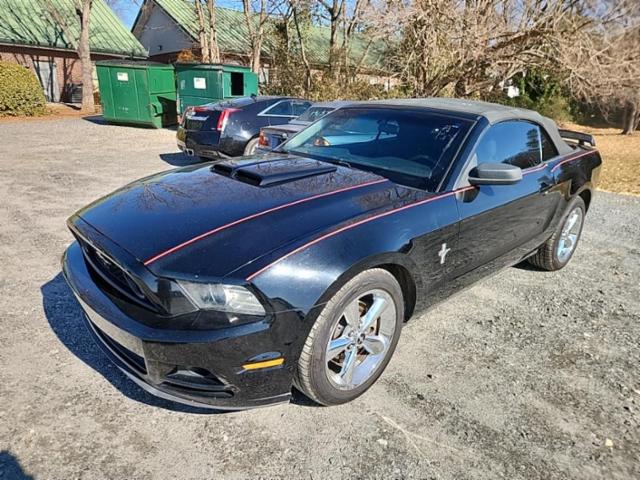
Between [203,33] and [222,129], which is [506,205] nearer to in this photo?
[222,129]

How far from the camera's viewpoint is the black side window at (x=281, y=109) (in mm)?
9321

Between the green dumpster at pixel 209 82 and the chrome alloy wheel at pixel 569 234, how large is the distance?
1111 centimetres

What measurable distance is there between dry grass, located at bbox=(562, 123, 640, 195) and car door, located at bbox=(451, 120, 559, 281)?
618cm

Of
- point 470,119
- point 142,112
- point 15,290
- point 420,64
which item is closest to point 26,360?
point 15,290

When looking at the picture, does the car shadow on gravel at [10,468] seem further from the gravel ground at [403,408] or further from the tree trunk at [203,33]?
the tree trunk at [203,33]

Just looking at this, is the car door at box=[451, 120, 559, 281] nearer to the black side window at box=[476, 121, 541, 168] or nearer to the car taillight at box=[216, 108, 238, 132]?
the black side window at box=[476, 121, 541, 168]

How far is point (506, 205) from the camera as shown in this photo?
3311 mm

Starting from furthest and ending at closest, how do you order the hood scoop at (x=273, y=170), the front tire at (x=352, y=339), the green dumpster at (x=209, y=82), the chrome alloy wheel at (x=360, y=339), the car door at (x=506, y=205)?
1. the green dumpster at (x=209, y=82)
2. the car door at (x=506, y=205)
3. the hood scoop at (x=273, y=170)
4. the chrome alloy wheel at (x=360, y=339)
5. the front tire at (x=352, y=339)

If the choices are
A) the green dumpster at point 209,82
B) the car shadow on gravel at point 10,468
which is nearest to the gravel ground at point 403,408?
the car shadow on gravel at point 10,468

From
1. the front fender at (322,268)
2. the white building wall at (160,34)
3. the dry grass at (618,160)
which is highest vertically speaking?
the white building wall at (160,34)

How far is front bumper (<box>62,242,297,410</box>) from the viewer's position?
6.58ft

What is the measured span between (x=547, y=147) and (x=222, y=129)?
5.81 meters

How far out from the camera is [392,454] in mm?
2236

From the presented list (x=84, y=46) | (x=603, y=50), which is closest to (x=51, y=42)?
(x=84, y=46)
